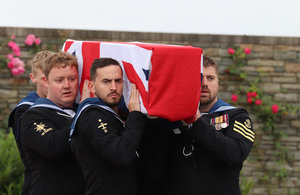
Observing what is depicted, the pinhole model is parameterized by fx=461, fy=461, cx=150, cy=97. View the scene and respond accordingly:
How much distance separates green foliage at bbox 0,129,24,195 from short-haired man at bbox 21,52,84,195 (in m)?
1.69

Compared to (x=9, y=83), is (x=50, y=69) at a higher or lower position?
higher

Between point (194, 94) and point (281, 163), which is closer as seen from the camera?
point (194, 94)

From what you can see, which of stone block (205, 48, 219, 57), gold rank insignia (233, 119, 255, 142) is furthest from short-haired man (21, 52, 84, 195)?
stone block (205, 48, 219, 57)

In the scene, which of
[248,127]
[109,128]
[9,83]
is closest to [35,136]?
[109,128]

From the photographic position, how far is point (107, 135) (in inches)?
97.8

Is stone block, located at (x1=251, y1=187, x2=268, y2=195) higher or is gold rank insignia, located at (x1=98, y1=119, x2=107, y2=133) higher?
gold rank insignia, located at (x1=98, y1=119, x2=107, y2=133)

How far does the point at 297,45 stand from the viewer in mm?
7355

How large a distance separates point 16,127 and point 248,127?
1554 millimetres

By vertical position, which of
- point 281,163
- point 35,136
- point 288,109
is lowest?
point 281,163

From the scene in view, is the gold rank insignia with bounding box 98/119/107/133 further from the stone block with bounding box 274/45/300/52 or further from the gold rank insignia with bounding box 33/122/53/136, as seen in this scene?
the stone block with bounding box 274/45/300/52

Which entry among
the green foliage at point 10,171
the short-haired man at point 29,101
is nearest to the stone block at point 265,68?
the green foliage at point 10,171

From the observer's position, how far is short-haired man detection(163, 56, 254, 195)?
270 cm

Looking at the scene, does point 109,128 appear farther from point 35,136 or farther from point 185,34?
point 185,34

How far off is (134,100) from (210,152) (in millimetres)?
599
